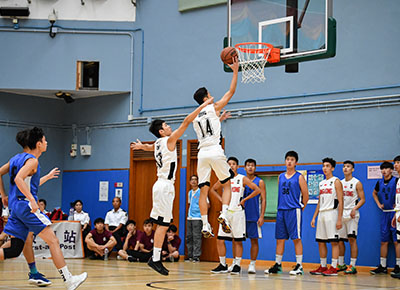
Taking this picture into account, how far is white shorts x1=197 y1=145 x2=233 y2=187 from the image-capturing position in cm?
905

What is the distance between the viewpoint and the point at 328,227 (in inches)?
432

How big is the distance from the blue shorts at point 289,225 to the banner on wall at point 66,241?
6.05 metres

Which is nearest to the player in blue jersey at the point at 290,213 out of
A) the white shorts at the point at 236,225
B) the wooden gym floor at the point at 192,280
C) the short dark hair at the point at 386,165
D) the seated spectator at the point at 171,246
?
the wooden gym floor at the point at 192,280

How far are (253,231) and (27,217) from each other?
5248 mm

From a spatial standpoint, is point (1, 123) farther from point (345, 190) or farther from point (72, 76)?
point (345, 190)

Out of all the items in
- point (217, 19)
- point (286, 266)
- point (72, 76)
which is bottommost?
point (286, 266)

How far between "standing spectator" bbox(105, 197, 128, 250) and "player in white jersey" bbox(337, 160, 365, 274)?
5.87m

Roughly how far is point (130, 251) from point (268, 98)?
4692 mm

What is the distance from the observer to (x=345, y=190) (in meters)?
11.7

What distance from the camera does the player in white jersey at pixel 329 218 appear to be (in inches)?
425

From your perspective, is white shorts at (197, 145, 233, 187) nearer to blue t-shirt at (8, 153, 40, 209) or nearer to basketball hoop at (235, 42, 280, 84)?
basketball hoop at (235, 42, 280, 84)

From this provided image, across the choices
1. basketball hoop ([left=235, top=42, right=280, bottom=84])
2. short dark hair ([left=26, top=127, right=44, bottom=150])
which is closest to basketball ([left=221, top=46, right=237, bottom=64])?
basketball hoop ([left=235, top=42, right=280, bottom=84])

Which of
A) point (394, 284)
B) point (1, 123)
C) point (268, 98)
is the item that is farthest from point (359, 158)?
point (1, 123)

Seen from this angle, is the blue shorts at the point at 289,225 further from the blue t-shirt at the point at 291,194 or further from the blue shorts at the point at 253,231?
the blue shorts at the point at 253,231
